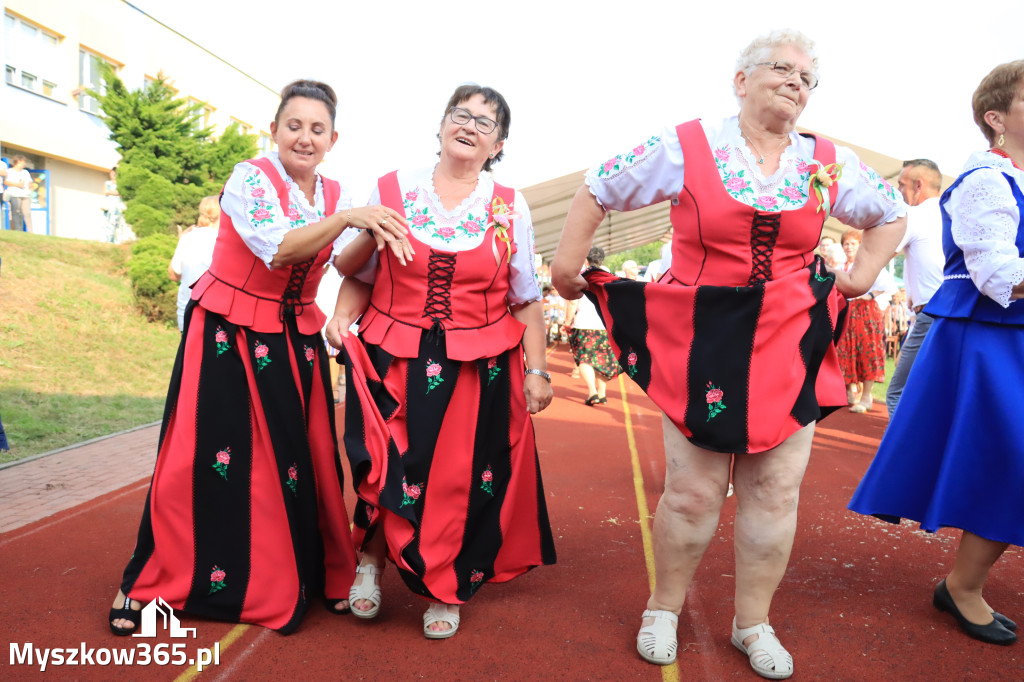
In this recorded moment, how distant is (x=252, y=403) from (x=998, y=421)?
275cm

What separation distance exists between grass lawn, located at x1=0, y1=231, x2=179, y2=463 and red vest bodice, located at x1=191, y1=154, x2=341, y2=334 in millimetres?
4052

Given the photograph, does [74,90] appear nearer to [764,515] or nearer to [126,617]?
[126,617]

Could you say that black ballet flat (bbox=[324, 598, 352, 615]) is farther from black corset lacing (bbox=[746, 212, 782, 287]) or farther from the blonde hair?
the blonde hair

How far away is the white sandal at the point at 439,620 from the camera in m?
2.98

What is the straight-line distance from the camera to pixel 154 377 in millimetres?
10438

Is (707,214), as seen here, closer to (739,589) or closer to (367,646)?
(739,589)

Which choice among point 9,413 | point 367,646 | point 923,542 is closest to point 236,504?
point 367,646

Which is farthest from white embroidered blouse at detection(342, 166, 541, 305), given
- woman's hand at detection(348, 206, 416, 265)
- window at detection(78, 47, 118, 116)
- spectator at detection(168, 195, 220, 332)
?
window at detection(78, 47, 118, 116)

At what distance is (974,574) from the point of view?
305cm

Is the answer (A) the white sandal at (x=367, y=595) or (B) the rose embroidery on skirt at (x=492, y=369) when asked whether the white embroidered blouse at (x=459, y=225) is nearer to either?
(B) the rose embroidery on skirt at (x=492, y=369)

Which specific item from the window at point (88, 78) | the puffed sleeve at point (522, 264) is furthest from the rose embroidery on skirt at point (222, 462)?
the window at point (88, 78)

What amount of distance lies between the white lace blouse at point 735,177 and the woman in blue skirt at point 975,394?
47cm

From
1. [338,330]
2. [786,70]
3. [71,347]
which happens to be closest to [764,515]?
[786,70]

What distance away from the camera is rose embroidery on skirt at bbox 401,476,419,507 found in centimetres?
290
